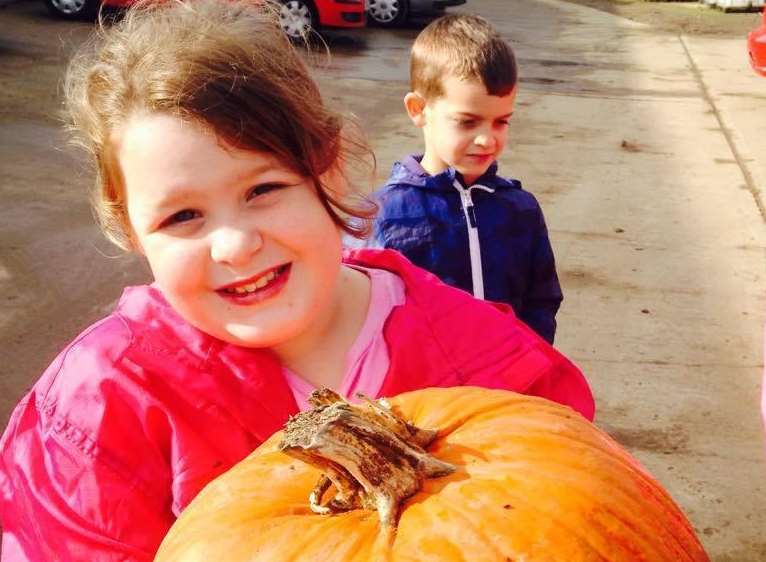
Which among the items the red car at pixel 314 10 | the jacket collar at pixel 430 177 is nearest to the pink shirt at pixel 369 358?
the jacket collar at pixel 430 177

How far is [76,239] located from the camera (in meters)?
5.70

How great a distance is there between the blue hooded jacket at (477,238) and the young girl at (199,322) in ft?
3.90

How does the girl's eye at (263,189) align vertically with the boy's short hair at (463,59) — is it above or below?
above

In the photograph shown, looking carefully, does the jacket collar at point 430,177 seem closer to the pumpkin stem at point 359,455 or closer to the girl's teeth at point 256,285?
the girl's teeth at point 256,285

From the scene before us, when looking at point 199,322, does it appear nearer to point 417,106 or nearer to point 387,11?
point 417,106

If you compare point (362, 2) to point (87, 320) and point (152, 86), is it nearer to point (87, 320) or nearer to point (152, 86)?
point (87, 320)

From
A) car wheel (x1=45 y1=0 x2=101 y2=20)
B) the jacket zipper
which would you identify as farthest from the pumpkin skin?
car wheel (x1=45 y1=0 x2=101 y2=20)

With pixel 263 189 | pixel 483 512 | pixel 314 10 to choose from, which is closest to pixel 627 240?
pixel 263 189

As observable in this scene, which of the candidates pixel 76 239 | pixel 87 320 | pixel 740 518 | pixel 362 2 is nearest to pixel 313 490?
pixel 740 518

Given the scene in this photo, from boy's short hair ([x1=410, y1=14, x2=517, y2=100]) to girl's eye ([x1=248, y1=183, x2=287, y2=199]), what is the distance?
1.62 meters

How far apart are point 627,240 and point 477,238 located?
10.1 feet

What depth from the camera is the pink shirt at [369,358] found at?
1746 mm

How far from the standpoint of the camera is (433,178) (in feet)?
10.1

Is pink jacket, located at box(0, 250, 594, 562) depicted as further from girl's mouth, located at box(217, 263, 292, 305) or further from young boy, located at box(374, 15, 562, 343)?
young boy, located at box(374, 15, 562, 343)
